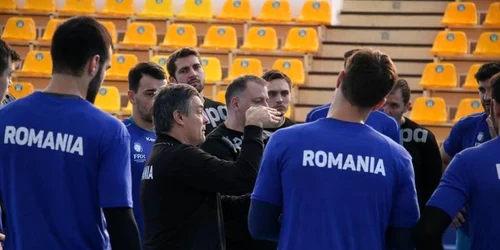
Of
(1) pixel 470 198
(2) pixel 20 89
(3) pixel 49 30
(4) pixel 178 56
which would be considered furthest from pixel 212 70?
(1) pixel 470 198

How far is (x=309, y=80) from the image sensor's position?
1491 cm

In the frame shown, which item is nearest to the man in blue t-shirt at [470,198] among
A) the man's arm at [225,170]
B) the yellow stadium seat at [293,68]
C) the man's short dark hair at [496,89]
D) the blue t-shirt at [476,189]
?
the blue t-shirt at [476,189]

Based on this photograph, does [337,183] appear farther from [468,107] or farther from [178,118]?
[468,107]

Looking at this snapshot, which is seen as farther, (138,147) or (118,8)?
(118,8)

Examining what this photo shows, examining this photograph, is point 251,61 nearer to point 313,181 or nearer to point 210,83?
point 210,83

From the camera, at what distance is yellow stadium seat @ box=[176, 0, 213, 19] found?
15.5 metres

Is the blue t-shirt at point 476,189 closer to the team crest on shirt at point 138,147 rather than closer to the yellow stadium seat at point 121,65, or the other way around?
the team crest on shirt at point 138,147

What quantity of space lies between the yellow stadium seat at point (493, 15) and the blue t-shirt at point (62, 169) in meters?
11.7

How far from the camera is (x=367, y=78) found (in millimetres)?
3672

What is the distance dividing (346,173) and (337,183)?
2.0 inches

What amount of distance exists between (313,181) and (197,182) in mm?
817

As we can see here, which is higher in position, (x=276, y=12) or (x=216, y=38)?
(x=276, y=12)

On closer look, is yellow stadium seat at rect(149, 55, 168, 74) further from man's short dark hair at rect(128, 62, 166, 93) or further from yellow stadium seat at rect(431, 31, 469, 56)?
man's short dark hair at rect(128, 62, 166, 93)

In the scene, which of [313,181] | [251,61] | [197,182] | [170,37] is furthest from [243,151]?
[170,37]
